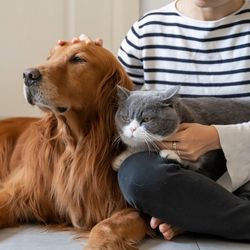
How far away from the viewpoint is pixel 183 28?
1790mm

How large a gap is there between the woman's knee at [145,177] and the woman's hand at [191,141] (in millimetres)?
52

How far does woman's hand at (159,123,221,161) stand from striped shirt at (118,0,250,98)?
0.27m

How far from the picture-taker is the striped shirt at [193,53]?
1.73 m

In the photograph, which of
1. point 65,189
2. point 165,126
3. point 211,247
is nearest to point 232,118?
point 165,126

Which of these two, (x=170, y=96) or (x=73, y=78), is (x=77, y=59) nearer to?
(x=73, y=78)

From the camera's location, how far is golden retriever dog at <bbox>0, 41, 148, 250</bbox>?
4.74ft

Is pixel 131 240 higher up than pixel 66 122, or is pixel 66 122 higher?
pixel 66 122

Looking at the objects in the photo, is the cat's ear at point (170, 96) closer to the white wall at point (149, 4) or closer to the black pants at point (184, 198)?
the black pants at point (184, 198)

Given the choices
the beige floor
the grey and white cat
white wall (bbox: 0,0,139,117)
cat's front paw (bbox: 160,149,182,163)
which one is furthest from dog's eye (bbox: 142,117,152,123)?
white wall (bbox: 0,0,139,117)

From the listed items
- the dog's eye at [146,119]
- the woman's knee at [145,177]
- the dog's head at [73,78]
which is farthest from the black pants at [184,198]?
the dog's head at [73,78]

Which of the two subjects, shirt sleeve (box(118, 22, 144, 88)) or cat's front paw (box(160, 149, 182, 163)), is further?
shirt sleeve (box(118, 22, 144, 88))

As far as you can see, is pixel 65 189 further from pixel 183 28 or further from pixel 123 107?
pixel 183 28

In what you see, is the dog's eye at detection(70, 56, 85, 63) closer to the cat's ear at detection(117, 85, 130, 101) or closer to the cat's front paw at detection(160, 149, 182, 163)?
the cat's ear at detection(117, 85, 130, 101)

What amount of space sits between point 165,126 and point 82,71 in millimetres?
287
